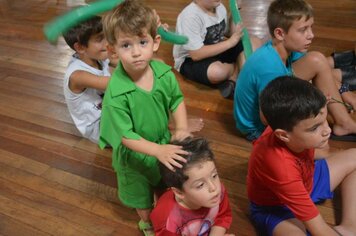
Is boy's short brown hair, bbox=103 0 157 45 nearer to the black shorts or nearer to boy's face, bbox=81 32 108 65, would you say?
boy's face, bbox=81 32 108 65

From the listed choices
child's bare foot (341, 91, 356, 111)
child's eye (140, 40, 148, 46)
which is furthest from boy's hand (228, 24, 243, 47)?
child's eye (140, 40, 148, 46)

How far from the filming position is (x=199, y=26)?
1815mm

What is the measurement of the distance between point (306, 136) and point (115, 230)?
0.74m

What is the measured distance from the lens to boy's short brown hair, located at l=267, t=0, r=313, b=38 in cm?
132

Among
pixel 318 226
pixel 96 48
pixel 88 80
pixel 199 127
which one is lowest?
pixel 199 127

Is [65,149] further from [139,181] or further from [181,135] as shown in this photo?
[181,135]

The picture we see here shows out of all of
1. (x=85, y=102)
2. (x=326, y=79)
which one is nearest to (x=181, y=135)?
(x=85, y=102)

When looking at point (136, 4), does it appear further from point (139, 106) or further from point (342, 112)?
point (342, 112)

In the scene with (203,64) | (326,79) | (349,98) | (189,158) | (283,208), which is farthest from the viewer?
(203,64)

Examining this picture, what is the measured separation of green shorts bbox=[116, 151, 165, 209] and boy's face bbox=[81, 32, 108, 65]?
1.71ft

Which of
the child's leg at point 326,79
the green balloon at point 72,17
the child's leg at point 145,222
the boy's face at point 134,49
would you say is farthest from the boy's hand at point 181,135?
the child's leg at point 326,79

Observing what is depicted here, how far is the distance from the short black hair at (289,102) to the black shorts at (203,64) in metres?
0.90

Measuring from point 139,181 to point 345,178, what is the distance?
69 cm

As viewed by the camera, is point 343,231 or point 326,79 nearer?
point 343,231
